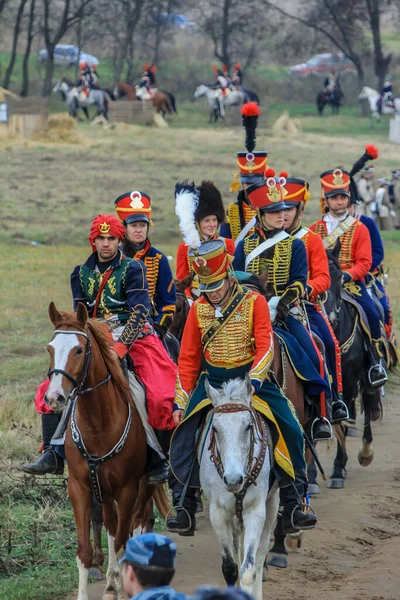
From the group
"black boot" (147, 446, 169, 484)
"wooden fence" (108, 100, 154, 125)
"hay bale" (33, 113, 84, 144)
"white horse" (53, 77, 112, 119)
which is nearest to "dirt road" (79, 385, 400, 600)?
"black boot" (147, 446, 169, 484)

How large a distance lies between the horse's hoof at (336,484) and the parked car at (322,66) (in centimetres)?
6072

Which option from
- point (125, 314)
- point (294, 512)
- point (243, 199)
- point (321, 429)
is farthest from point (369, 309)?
point (294, 512)

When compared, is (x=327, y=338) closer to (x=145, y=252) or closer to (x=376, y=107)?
(x=145, y=252)

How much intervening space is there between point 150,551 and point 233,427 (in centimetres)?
275

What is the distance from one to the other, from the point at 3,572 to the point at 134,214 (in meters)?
3.03

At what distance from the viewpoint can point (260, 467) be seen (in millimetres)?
7137

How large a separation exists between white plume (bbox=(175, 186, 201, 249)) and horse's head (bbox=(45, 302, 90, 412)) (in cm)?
132

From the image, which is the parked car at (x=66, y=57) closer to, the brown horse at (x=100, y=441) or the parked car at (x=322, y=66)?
the parked car at (x=322, y=66)

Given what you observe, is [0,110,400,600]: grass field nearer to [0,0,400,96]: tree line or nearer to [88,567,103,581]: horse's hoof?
[88,567,103,581]: horse's hoof

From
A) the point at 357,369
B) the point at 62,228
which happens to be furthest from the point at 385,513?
the point at 62,228

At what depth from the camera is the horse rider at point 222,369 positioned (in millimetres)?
7527

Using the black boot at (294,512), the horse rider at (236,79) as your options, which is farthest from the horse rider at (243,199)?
the horse rider at (236,79)

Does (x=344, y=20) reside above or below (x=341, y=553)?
above

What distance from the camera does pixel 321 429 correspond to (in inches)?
360
